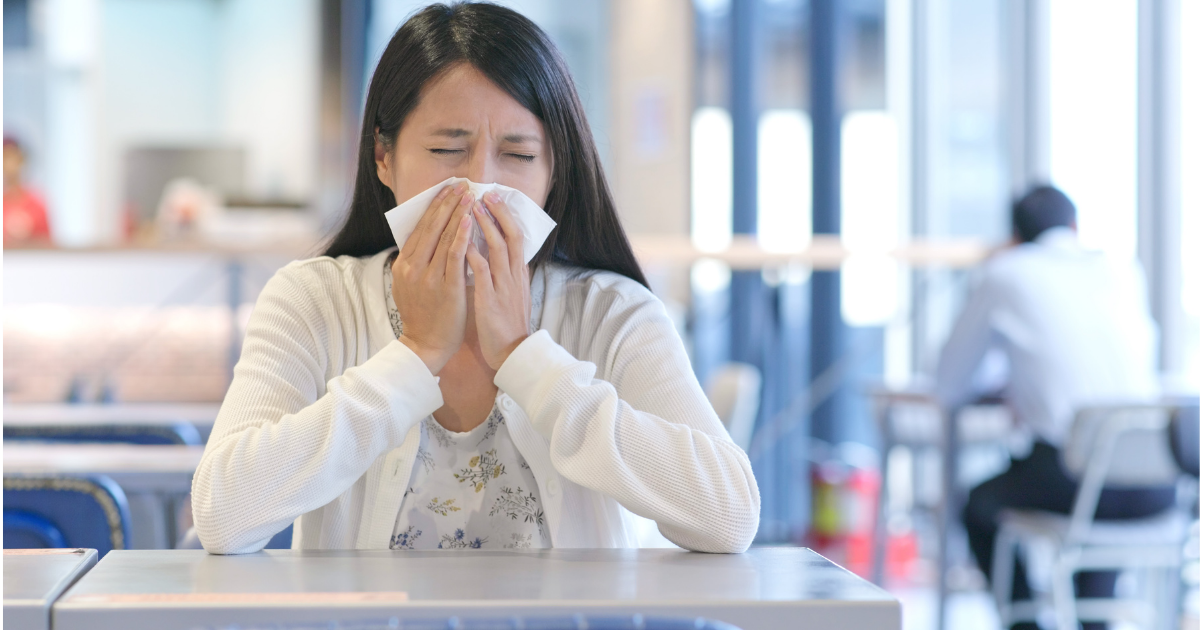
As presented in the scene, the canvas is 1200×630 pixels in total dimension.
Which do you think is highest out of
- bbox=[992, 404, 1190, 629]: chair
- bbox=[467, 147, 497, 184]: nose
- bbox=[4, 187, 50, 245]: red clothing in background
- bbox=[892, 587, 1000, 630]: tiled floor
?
bbox=[4, 187, 50, 245]: red clothing in background

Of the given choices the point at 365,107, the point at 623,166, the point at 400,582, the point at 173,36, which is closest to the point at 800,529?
the point at 623,166

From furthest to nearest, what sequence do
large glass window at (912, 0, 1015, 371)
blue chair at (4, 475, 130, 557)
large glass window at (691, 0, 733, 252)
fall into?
1. large glass window at (691, 0, 733, 252)
2. large glass window at (912, 0, 1015, 371)
3. blue chair at (4, 475, 130, 557)

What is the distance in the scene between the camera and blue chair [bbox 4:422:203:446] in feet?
7.19

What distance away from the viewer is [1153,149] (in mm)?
3465

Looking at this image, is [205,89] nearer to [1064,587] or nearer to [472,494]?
[1064,587]

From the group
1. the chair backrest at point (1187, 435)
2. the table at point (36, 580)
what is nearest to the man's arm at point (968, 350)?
the chair backrest at point (1187, 435)

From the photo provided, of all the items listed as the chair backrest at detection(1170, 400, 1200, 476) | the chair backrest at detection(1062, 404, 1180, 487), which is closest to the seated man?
the chair backrest at detection(1062, 404, 1180, 487)

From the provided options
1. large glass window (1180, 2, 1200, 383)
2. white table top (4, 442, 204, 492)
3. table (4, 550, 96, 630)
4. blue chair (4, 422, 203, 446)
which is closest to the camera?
A: table (4, 550, 96, 630)

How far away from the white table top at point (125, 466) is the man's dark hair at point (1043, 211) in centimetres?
235

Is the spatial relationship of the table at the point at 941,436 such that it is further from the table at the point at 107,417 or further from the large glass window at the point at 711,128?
the large glass window at the point at 711,128

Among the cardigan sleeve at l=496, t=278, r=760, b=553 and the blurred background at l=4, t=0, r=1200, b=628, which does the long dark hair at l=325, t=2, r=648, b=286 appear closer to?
the cardigan sleeve at l=496, t=278, r=760, b=553

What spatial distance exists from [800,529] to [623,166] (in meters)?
2.43

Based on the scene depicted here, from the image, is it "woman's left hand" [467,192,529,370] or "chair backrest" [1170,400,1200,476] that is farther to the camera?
"chair backrest" [1170,400,1200,476]

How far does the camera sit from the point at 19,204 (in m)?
5.30
